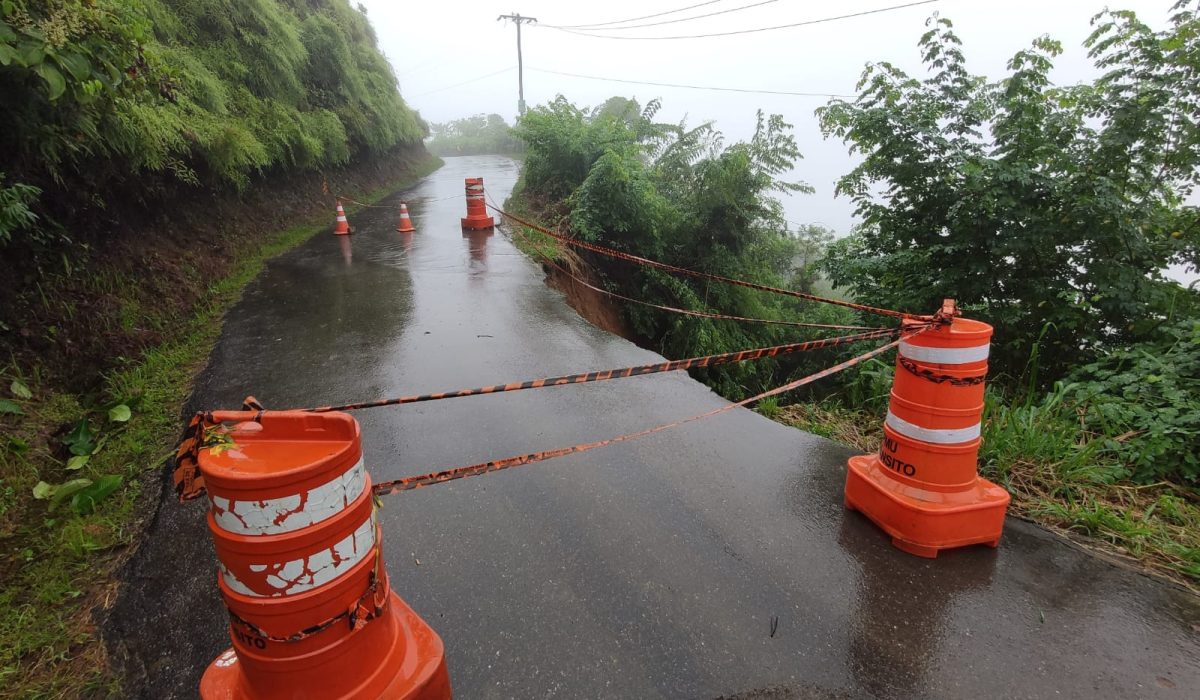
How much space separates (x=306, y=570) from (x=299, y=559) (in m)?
0.04

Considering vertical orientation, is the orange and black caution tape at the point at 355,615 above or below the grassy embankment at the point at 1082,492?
above

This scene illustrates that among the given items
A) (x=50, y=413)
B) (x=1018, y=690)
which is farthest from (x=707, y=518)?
(x=50, y=413)

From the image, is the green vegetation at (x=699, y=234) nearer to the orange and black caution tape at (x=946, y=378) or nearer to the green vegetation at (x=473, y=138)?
the orange and black caution tape at (x=946, y=378)

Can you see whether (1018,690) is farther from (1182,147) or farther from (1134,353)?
(1182,147)

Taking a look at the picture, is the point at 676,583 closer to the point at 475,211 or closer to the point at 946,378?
the point at 946,378

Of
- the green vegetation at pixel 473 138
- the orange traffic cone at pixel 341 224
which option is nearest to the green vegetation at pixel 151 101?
the orange traffic cone at pixel 341 224

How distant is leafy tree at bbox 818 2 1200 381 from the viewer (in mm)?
4922

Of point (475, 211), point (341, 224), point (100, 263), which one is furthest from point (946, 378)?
point (341, 224)

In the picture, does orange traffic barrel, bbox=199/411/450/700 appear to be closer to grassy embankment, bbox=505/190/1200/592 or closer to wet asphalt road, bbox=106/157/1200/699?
wet asphalt road, bbox=106/157/1200/699

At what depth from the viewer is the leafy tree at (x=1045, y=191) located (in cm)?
492

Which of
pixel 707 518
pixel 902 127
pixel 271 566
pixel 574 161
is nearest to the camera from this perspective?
pixel 271 566

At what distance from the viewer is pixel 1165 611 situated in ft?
8.06

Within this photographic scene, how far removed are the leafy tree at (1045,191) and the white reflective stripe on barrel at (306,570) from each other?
541 centimetres

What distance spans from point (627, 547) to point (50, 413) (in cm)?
429
